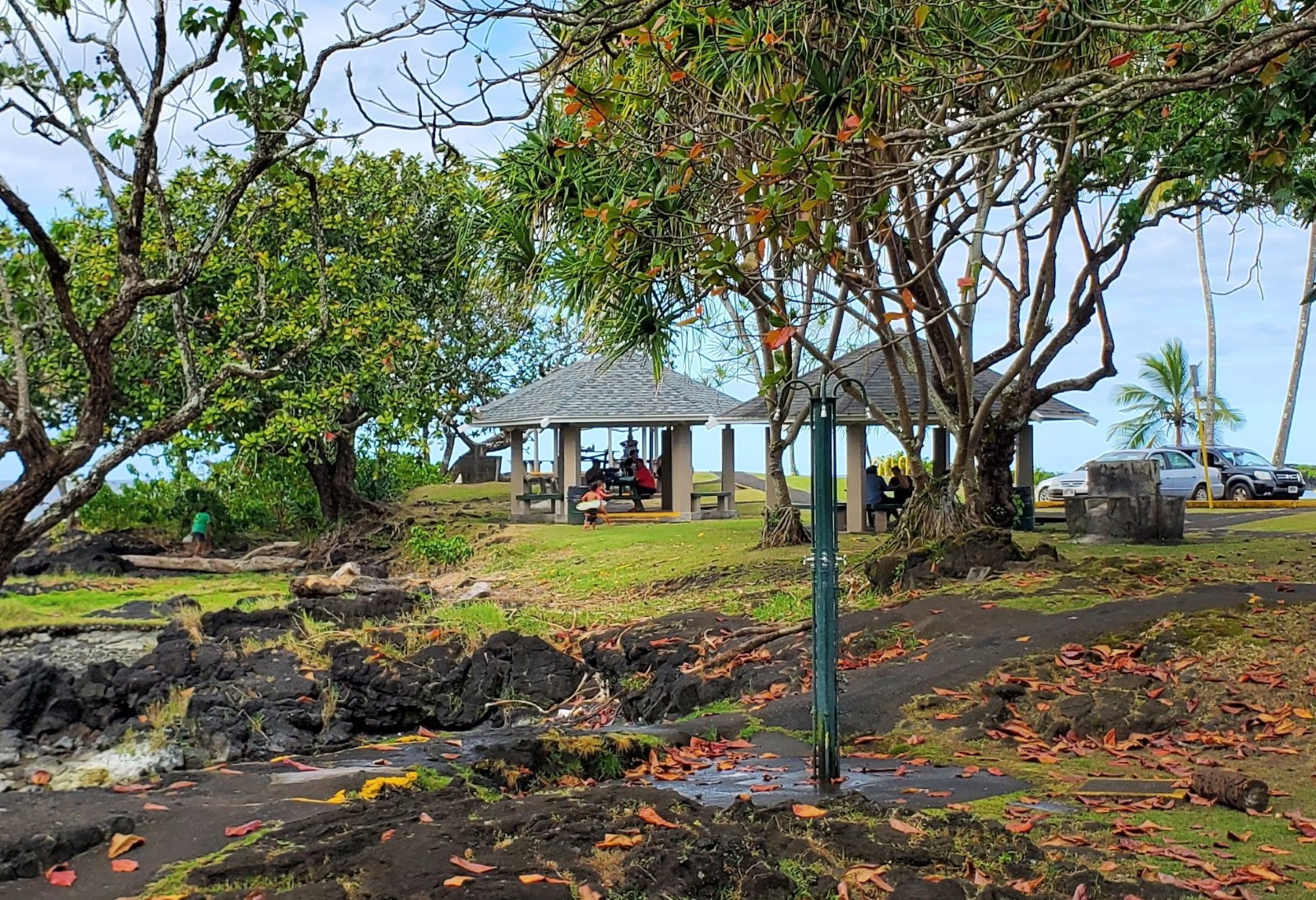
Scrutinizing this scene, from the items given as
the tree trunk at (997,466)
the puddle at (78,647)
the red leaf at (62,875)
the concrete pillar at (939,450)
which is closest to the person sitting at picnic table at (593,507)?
the concrete pillar at (939,450)

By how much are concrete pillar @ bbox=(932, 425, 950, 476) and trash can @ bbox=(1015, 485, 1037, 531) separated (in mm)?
2003

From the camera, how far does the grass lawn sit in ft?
60.2

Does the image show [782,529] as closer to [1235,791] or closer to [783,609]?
[783,609]

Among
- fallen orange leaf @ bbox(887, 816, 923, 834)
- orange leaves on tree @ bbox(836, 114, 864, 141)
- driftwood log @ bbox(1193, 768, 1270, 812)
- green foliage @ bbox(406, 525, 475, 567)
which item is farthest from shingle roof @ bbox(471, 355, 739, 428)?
fallen orange leaf @ bbox(887, 816, 923, 834)

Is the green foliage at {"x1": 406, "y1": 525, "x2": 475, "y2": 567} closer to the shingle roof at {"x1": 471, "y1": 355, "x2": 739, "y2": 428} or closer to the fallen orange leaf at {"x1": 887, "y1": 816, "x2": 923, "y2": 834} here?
the shingle roof at {"x1": 471, "y1": 355, "x2": 739, "y2": 428}

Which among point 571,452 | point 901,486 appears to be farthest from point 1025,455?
point 571,452

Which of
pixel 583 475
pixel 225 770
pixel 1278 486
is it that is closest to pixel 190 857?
pixel 225 770

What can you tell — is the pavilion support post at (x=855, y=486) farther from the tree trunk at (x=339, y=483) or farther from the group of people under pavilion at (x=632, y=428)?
the tree trunk at (x=339, y=483)

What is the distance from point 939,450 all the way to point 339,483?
41.4 feet

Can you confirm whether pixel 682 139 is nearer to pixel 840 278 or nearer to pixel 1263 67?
pixel 840 278

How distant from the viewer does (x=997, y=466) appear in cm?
1828

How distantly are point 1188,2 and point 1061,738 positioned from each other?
493cm

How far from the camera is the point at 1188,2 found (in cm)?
853

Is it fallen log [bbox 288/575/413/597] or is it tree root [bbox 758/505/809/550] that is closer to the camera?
fallen log [bbox 288/575/413/597]
